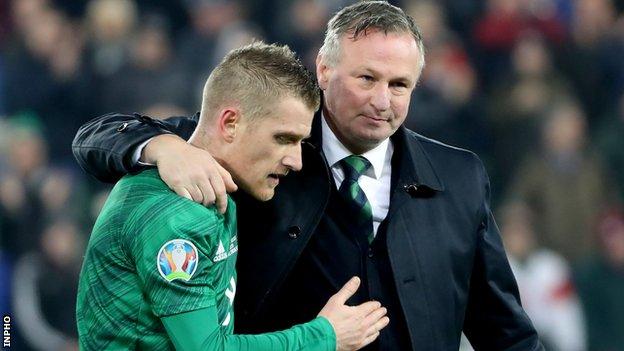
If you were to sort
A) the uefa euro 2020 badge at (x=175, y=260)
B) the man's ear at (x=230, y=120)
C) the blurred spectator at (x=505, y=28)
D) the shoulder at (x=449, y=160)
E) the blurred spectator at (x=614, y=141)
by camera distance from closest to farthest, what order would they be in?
the uefa euro 2020 badge at (x=175, y=260)
the man's ear at (x=230, y=120)
the shoulder at (x=449, y=160)
the blurred spectator at (x=614, y=141)
the blurred spectator at (x=505, y=28)

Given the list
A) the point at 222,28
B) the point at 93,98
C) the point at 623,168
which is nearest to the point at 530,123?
the point at 623,168

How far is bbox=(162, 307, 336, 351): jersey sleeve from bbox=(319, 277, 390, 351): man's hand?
0.17 feet

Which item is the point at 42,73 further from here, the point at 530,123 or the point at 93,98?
the point at 530,123

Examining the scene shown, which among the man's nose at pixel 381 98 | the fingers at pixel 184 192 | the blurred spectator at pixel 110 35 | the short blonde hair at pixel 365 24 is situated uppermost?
the short blonde hair at pixel 365 24

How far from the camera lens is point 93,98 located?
7.58 metres

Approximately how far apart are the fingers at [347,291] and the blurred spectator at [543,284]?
174 inches

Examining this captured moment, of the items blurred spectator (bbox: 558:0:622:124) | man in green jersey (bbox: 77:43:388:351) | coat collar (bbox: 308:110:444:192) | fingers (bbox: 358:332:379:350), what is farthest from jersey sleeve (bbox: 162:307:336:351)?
blurred spectator (bbox: 558:0:622:124)

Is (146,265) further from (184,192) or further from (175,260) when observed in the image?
(184,192)

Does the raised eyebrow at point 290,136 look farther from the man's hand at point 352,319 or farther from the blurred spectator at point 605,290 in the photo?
the blurred spectator at point 605,290

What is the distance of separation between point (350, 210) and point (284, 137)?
17.0 inches

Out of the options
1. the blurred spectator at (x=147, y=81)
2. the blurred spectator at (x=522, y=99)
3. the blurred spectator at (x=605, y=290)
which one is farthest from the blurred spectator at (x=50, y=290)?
the blurred spectator at (x=605, y=290)

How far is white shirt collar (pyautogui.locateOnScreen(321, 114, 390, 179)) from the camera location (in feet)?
10.9

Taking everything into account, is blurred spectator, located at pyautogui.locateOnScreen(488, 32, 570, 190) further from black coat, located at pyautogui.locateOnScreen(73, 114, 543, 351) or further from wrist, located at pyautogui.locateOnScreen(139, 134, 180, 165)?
wrist, located at pyautogui.locateOnScreen(139, 134, 180, 165)

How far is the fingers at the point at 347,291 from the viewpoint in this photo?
2992 mm
